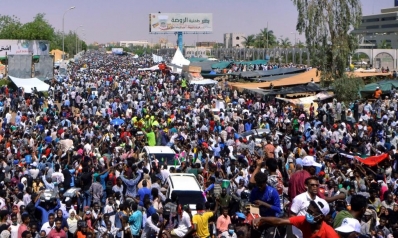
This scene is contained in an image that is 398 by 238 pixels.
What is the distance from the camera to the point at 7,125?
834 inches

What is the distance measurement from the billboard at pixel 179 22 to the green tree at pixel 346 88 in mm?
80056

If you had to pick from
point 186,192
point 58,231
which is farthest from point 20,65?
point 58,231

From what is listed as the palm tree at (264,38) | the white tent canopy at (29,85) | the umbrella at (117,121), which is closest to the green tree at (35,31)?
the palm tree at (264,38)

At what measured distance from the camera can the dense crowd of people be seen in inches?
295

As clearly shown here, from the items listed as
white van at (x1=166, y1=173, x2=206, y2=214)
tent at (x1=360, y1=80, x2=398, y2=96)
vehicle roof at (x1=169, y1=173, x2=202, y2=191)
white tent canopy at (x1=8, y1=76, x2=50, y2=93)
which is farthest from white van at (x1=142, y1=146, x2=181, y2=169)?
white tent canopy at (x1=8, y1=76, x2=50, y2=93)

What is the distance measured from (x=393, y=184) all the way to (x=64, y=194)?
18.4 ft

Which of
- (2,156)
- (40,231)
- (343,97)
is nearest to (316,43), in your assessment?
(343,97)

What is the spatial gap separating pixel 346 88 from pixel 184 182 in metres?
18.2

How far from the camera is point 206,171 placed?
45.4ft

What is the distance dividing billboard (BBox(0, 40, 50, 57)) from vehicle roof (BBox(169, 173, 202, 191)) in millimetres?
52594

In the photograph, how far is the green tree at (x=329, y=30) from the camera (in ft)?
104

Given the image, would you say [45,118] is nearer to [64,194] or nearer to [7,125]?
[7,125]

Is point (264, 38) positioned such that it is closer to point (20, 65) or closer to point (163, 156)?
point (20, 65)

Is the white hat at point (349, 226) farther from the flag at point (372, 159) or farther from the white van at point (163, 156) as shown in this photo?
the white van at point (163, 156)
